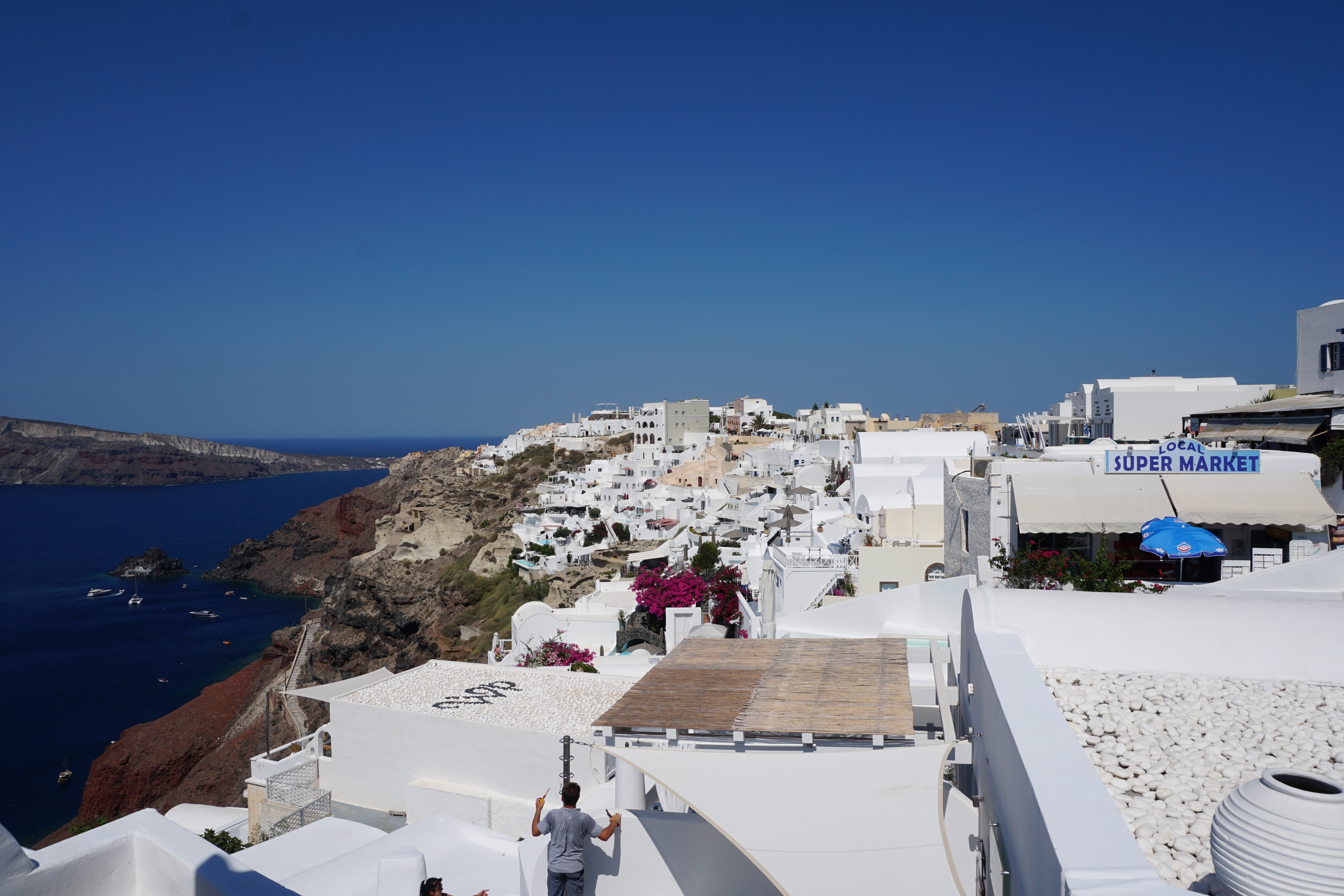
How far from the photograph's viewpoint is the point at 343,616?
43.8 m

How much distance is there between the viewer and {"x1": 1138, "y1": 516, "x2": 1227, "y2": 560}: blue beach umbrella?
9.69 meters

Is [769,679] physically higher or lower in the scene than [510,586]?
higher

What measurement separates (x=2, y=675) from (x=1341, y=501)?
188 ft

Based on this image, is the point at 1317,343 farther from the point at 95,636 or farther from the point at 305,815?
the point at 95,636

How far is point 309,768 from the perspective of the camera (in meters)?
15.5

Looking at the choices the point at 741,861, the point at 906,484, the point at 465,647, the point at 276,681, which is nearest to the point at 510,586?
the point at 465,647

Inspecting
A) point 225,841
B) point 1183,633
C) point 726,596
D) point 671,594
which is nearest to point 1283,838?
point 1183,633

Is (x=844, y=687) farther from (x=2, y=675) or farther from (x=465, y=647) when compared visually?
(x=2, y=675)

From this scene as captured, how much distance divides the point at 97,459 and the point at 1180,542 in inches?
8391

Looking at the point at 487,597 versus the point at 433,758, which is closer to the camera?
the point at 433,758

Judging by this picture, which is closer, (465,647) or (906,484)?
(906,484)

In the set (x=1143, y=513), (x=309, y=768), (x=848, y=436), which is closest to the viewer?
(x=1143, y=513)

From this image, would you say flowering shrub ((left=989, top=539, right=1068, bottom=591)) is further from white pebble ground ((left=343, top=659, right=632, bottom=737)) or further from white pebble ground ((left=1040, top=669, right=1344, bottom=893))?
white pebble ground ((left=343, top=659, right=632, bottom=737))

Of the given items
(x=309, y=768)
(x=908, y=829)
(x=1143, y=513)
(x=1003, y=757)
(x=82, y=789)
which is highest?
(x=1143, y=513)
